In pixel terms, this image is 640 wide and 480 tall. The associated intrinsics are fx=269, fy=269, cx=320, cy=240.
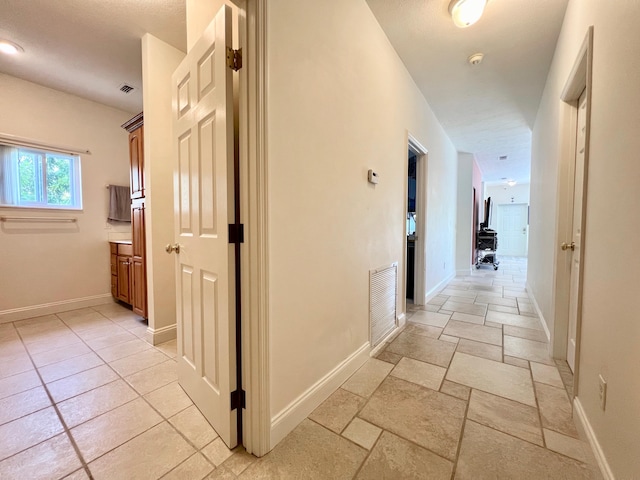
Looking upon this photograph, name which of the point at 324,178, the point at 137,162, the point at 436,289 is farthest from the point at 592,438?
the point at 137,162

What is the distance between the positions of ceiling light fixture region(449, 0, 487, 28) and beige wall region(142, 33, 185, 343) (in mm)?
2405

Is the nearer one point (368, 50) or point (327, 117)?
point (327, 117)

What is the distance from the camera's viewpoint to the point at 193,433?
54.9 inches

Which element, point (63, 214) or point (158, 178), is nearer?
point (158, 178)

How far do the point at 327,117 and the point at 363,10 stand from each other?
106cm

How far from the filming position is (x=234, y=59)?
1.24 meters

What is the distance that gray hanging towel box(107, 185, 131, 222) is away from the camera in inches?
148

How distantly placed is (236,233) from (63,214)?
356cm

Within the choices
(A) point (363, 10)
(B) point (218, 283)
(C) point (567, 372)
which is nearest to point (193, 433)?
(B) point (218, 283)

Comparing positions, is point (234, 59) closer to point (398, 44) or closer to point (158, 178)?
point (158, 178)

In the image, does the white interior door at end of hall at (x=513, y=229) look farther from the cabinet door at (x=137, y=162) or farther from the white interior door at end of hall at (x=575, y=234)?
the cabinet door at (x=137, y=162)

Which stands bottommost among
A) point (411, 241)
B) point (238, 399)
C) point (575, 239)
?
point (238, 399)

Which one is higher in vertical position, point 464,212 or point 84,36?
point 84,36

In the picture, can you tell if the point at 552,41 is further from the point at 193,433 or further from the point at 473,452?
the point at 193,433
